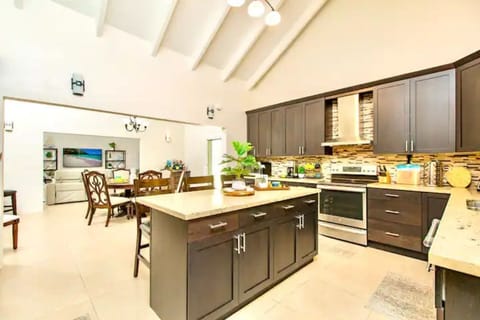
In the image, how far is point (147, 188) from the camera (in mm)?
2881

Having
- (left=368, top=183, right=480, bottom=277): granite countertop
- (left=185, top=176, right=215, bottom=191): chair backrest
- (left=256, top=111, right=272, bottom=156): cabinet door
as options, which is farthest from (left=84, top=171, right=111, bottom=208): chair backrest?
(left=368, top=183, right=480, bottom=277): granite countertop

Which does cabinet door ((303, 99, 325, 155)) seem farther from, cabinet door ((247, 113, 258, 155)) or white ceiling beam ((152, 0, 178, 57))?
white ceiling beam ((152, 0, 178, 57))

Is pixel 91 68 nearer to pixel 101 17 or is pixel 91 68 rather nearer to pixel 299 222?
pixel 101 17

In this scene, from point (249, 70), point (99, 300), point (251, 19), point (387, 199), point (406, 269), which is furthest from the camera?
point (249, 70)

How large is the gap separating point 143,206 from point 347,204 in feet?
9.31

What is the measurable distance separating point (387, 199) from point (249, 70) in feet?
12.1

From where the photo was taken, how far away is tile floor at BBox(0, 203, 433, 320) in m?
1.99

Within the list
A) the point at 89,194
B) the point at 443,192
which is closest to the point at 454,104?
the point at 443,192

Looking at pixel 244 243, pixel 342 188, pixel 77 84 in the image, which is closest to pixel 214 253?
pixel 244 243

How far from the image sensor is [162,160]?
30.3 feet

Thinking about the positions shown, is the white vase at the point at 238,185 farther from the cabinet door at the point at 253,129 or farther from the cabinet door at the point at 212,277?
the cabinet door at the point at 253,129

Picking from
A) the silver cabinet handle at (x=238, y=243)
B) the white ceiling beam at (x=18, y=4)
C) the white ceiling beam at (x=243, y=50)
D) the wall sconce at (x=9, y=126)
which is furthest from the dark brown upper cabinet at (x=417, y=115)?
the wall sconce at (x=9, y=126)

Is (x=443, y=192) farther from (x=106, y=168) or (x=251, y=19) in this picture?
(x=106, y=168)

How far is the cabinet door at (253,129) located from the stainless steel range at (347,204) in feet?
6.28
